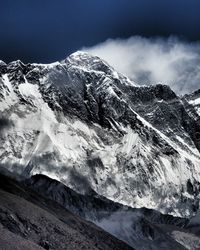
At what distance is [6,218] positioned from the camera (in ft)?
469

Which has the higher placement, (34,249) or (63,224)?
(63,224)

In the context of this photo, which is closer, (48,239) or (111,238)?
(48,239)

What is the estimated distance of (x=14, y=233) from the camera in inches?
5344

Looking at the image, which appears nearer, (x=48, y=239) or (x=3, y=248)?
(x=3, y=248)

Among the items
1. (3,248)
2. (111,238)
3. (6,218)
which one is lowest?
(3,248)

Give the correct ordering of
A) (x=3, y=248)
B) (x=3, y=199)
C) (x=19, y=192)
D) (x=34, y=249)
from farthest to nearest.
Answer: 1. (x=19, y=192)
2. (x=3, y=199)
3. (x=34, y=249)
4. (x=3, y=248)

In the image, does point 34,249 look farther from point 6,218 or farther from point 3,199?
point 3,199

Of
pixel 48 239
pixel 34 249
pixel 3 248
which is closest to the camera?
pixel 3 248

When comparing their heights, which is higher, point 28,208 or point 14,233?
point 28,208

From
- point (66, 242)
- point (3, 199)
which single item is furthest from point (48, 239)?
point (3, 199)

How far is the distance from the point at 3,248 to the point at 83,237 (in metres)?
49.6

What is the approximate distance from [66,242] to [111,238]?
38839mm

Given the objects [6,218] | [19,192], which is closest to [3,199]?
[6,218]

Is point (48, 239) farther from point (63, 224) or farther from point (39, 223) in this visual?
point (63, 224)
